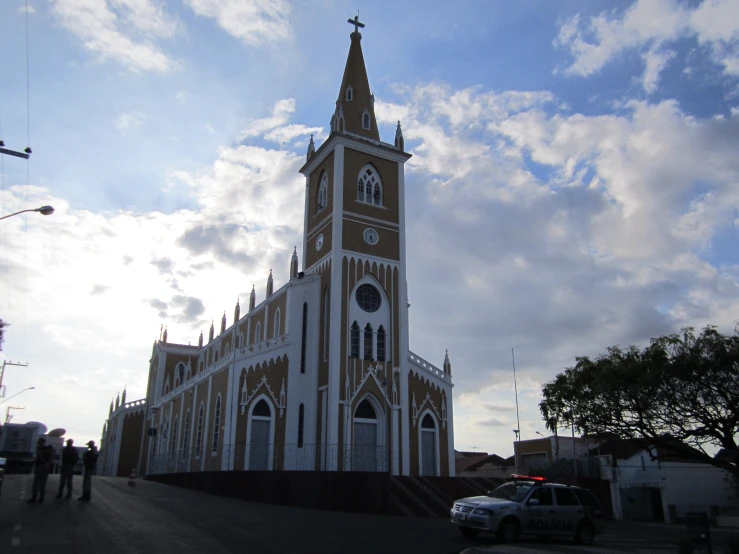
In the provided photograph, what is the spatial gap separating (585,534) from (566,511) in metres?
0.84

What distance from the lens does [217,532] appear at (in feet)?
47.4

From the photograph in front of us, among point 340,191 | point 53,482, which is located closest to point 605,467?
point 340,191

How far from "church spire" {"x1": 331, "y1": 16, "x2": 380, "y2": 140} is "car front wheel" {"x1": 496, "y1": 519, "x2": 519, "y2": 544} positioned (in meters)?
27.1

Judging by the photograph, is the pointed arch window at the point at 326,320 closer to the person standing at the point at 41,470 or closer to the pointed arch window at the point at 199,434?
the pointed arch window at the point at 199,434

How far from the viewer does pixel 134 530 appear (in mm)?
13844

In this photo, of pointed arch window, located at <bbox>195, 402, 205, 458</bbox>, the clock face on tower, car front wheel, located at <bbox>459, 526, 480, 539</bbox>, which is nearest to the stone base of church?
pointed arch window, located at <bbox>195, 402, 205, 458</bbox>

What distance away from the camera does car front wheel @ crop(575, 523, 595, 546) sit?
1684 cm

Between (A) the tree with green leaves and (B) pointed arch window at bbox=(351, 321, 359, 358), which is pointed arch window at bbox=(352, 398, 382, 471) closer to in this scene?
(B) pointed arch window at bbox=(351, 321, 359, 358)

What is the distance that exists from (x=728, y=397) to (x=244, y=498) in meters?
20.0

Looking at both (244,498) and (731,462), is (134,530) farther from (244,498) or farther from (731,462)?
(731,462)

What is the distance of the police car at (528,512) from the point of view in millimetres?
15594

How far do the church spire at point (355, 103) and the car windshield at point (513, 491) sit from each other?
84.2 ft

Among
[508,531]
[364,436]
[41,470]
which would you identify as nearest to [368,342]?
[364,436]

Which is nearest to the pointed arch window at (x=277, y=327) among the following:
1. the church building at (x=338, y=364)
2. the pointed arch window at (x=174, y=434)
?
the church building at (x=338, y=364)
